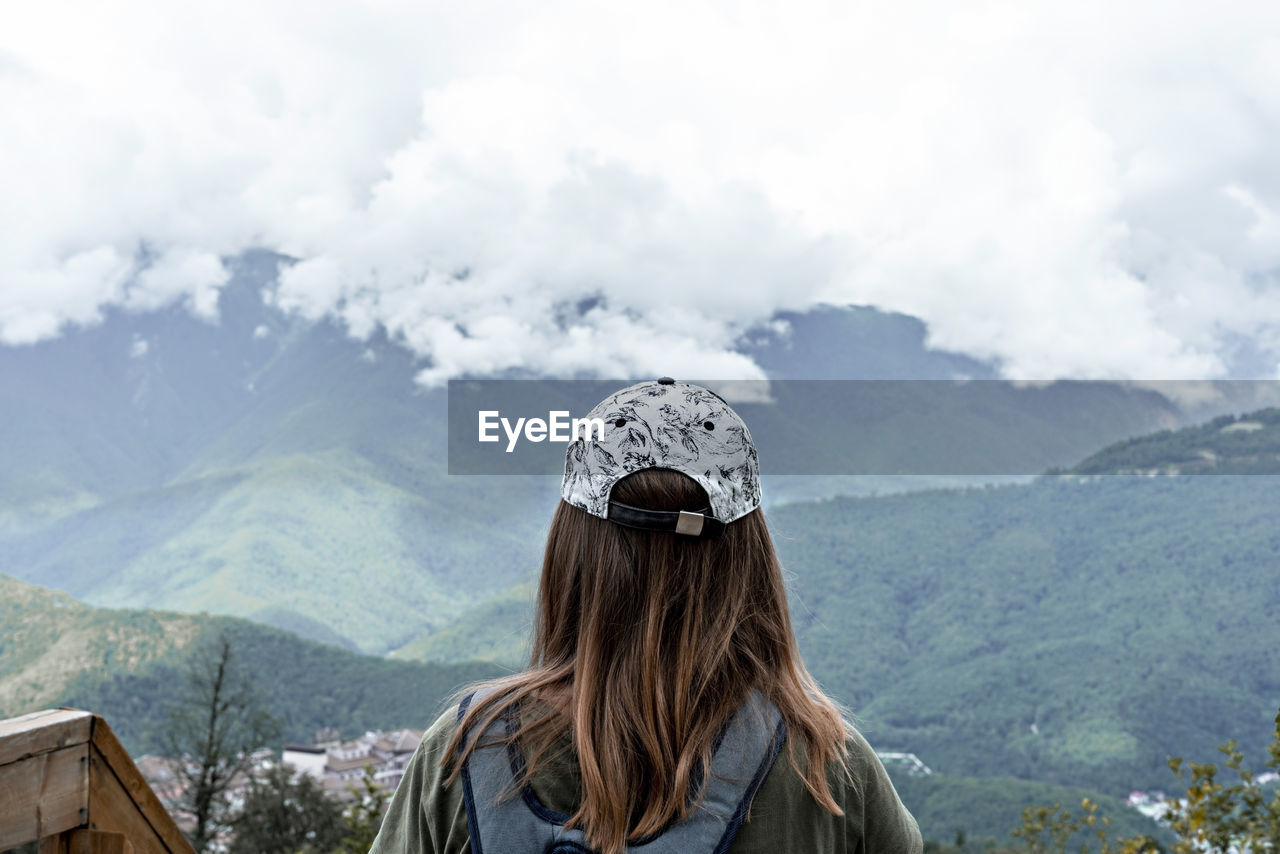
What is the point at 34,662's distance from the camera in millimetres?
51438

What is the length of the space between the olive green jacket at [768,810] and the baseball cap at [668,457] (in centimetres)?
22

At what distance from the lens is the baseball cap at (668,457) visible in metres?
0.94

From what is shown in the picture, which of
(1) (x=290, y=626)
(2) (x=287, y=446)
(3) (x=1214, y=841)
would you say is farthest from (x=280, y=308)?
(3) (x=1214, y=841)

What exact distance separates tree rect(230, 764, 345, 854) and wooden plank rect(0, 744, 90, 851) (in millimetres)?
17425

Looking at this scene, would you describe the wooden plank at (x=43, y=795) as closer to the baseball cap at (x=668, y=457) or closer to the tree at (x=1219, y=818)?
the baseball cap at (x=668, y=457)

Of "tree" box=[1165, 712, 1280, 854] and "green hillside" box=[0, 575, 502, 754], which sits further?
"green hillside" box=[0, 575, 502, 754]

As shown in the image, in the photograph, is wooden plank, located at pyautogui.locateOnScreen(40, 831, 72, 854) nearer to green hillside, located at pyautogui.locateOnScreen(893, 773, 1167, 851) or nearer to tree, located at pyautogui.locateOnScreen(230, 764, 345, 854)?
tree, located at pyautogui.locateOnScreen(230, 764, 345, 854)

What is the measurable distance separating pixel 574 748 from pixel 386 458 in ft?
473

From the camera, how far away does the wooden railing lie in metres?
0.86

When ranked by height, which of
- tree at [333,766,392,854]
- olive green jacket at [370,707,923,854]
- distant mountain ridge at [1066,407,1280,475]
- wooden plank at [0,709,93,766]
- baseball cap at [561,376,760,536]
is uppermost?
distant mountain ridge at [1066,407,1280,475]

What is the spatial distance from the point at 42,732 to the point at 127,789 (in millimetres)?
125

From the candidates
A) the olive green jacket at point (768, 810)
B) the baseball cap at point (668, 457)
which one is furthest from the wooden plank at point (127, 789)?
the baseball cap at point (668, 457)

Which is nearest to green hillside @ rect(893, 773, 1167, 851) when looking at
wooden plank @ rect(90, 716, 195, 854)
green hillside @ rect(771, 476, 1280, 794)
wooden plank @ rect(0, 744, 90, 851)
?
green hillside @ rect(771, 476, 1280, 794)

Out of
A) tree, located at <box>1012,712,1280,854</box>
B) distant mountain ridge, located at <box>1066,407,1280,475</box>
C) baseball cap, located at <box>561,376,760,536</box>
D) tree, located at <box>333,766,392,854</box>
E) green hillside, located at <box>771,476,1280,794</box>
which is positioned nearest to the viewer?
baseball cap, located at <box>561,376,760,536</box>
